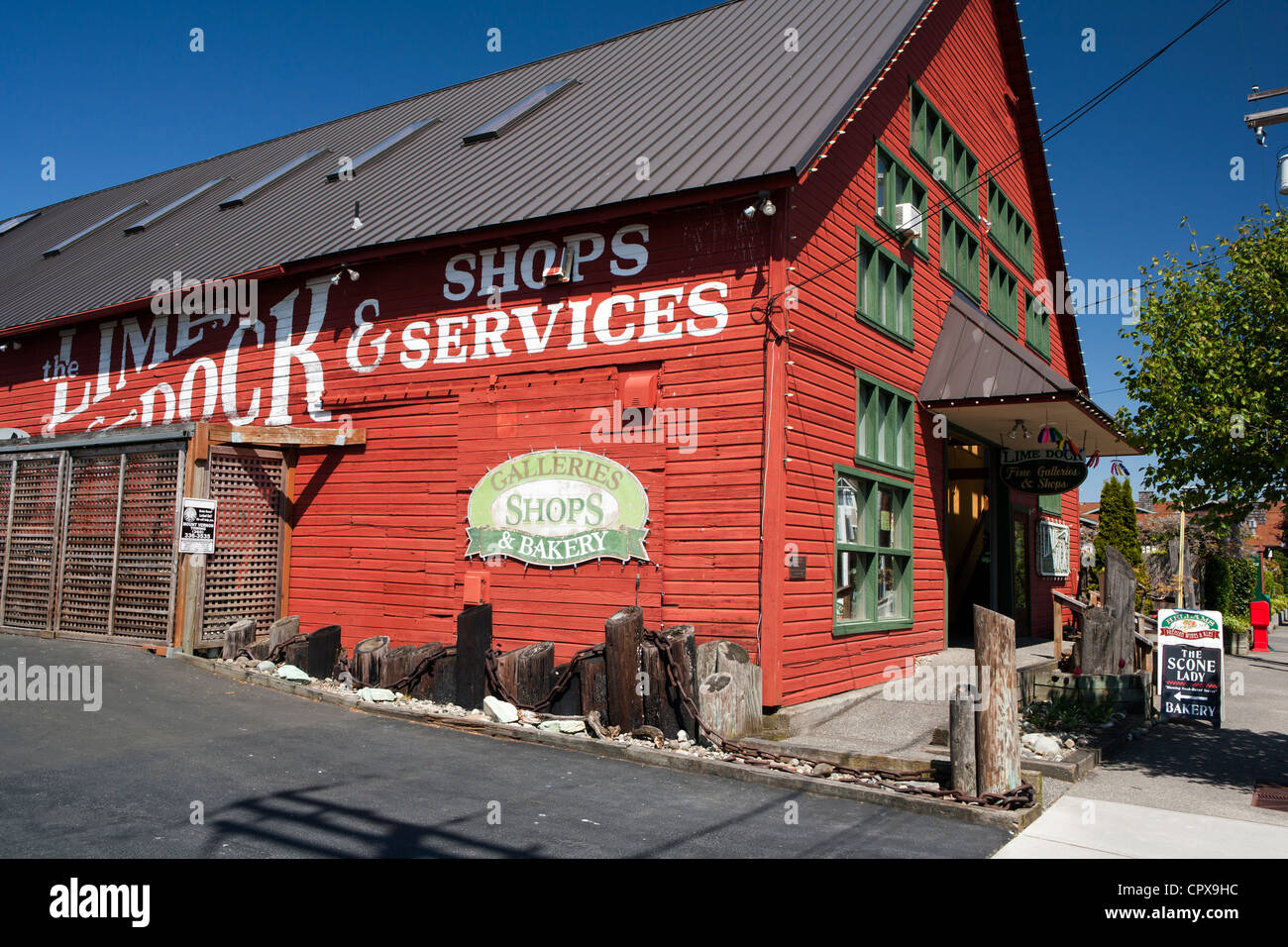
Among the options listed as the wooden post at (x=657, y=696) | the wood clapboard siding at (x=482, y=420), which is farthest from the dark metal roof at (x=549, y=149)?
the wooden post at (x=657, y=696)

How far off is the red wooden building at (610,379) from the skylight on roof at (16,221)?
14786 millimetres

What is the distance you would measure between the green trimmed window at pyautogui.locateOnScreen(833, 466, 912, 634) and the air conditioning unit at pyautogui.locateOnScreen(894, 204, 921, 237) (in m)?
3.63

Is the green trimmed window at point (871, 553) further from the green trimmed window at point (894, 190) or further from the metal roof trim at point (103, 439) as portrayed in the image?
the metal roof trim at point (103, 439)

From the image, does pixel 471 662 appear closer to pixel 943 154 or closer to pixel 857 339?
pixel 857 339

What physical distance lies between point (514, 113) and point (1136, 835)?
1530cm

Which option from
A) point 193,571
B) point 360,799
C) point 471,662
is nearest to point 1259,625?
point 471,662

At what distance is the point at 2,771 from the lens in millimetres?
7684

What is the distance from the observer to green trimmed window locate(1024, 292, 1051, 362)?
21.0 metres

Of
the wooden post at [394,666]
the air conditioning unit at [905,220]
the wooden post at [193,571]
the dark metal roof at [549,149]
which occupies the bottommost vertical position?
the wooden post at [394,666]

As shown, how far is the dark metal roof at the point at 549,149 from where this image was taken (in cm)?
1265

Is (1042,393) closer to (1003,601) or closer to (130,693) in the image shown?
(1003,601)

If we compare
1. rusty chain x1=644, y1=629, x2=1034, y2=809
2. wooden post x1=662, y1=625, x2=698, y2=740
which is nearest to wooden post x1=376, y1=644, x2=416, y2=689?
rusty chain x1=644, y1=629, x2=1034, y2=809

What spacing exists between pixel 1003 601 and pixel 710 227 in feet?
33.6

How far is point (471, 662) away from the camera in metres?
11.4
